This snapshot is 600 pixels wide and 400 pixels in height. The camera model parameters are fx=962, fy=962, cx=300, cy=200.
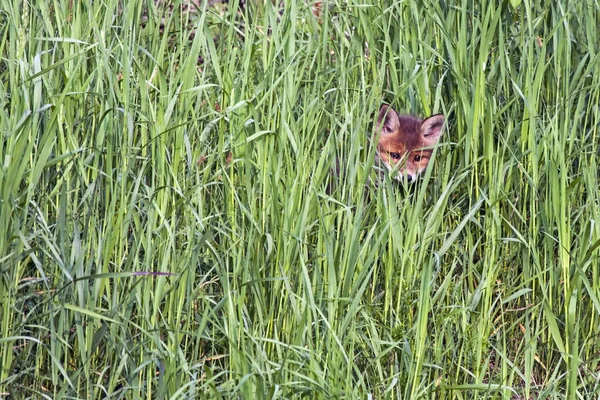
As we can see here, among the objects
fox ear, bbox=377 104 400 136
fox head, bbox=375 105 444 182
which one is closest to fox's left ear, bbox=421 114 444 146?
fox head, bbox=375 105 444 182

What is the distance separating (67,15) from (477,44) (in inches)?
67.4

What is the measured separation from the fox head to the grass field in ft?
0.27

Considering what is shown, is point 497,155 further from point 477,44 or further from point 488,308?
point 477,44

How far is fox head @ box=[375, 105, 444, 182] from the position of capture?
3930 millimetres

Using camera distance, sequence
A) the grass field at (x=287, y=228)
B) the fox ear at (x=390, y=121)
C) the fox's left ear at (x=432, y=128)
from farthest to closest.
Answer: the fox ear at (x=390, y=121), the fox's left ear at (x=432, y=128), the grass field at (x=287, y=228)

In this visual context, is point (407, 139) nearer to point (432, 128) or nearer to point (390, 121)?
point (390, 121)

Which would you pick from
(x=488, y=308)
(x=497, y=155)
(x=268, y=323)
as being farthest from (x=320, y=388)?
(x=497, y=155)

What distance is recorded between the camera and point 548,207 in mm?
3465

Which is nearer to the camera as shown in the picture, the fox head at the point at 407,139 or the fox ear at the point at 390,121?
the fox head at the point at 407,139

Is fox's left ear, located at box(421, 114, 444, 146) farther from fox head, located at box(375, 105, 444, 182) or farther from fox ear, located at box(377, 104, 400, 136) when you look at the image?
fox ear, located at box(377, 104, 400, 136)

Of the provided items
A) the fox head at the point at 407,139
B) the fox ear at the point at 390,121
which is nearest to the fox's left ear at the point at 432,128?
the fox head at the point at 407,139

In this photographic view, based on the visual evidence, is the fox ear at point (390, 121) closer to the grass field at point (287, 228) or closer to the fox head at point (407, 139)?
the fox head at point (407, 139)

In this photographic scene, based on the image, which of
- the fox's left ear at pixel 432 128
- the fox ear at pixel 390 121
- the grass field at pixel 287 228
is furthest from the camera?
the fox ear at pixel 390 121

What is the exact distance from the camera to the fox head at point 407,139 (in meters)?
3.93
